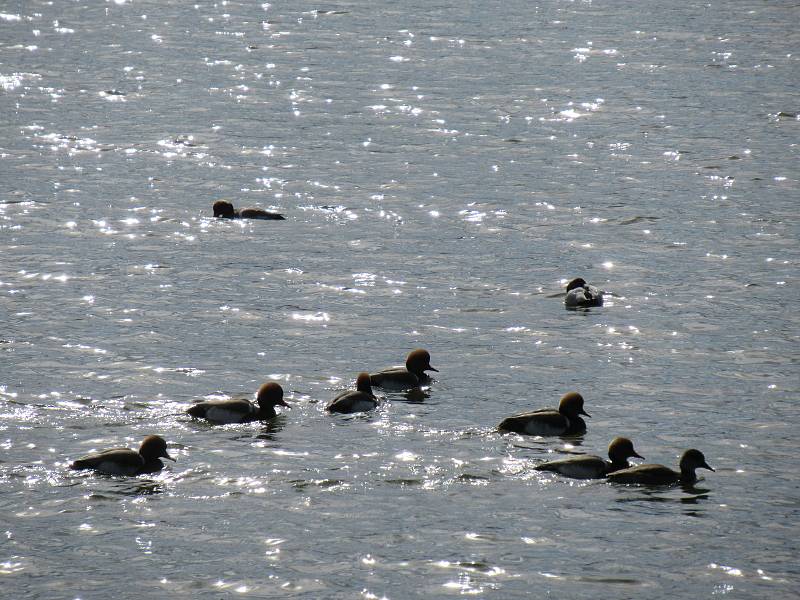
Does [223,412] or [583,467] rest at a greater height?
[223,412]

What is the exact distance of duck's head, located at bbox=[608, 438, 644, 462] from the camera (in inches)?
566

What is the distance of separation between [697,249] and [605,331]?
15.8ft

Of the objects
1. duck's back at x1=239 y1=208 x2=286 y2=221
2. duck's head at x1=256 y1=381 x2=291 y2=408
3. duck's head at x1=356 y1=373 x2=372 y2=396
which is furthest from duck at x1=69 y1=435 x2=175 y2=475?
duck's back at x1=239 y1=208 x2=286 y2=221

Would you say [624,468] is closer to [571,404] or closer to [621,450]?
[621,450]

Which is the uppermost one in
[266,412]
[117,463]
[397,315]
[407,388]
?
[397,315]

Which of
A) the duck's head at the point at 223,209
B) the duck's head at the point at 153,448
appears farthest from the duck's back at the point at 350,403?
the duck's head at the point at 223,209

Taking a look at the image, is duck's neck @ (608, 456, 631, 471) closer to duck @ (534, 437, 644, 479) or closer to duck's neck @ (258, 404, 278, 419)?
duck @ (534, 437, 644, 479)

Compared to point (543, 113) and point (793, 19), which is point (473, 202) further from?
point (793, 19)

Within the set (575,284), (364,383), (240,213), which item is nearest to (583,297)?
(575,284)

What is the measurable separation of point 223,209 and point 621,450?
12281 mm

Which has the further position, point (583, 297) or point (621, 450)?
point (583, 297)

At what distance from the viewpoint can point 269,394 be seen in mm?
15523

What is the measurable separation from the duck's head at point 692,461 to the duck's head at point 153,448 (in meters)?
5.24

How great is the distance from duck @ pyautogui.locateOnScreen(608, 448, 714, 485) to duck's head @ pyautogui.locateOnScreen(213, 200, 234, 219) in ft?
41.0
